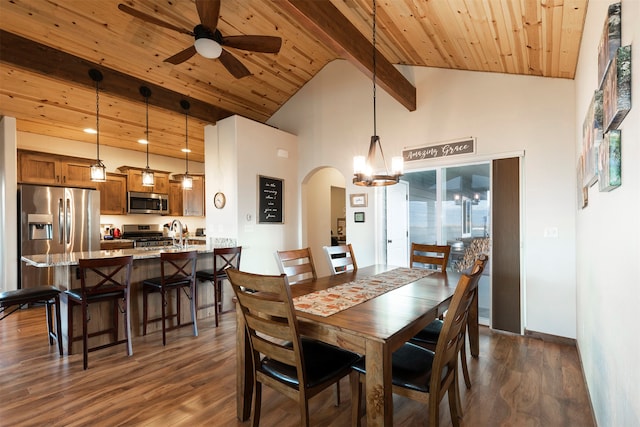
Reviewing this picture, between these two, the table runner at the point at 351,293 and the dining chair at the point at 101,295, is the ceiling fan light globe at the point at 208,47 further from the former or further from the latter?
the table runner at the point at 351,293

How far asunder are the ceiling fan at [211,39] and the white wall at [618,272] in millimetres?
2393

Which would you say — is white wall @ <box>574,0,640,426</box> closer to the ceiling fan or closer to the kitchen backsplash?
the ceiling fan

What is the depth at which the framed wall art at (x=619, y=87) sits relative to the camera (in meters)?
1.12

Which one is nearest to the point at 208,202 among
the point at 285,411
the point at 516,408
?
the point at 285,411

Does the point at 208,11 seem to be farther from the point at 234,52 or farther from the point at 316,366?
the point at 316,366

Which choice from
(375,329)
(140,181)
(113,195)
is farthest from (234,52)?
(375,329)

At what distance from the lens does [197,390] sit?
2348 mm

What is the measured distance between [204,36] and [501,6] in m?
2.30

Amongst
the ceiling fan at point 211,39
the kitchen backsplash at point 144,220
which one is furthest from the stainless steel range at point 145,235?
the ceiling fan at point 211,39

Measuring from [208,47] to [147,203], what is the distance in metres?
4.54

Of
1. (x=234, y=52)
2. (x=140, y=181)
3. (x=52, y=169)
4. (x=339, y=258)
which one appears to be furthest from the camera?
(x=140, y=181)

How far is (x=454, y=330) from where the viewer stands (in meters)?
1.63

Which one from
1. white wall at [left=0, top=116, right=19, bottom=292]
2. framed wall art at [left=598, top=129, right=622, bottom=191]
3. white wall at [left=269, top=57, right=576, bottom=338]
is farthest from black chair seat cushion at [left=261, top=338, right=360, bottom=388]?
white wall at [left=0, top=116, right=19, bottom=292]

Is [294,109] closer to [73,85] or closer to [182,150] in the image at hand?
[182,150]
